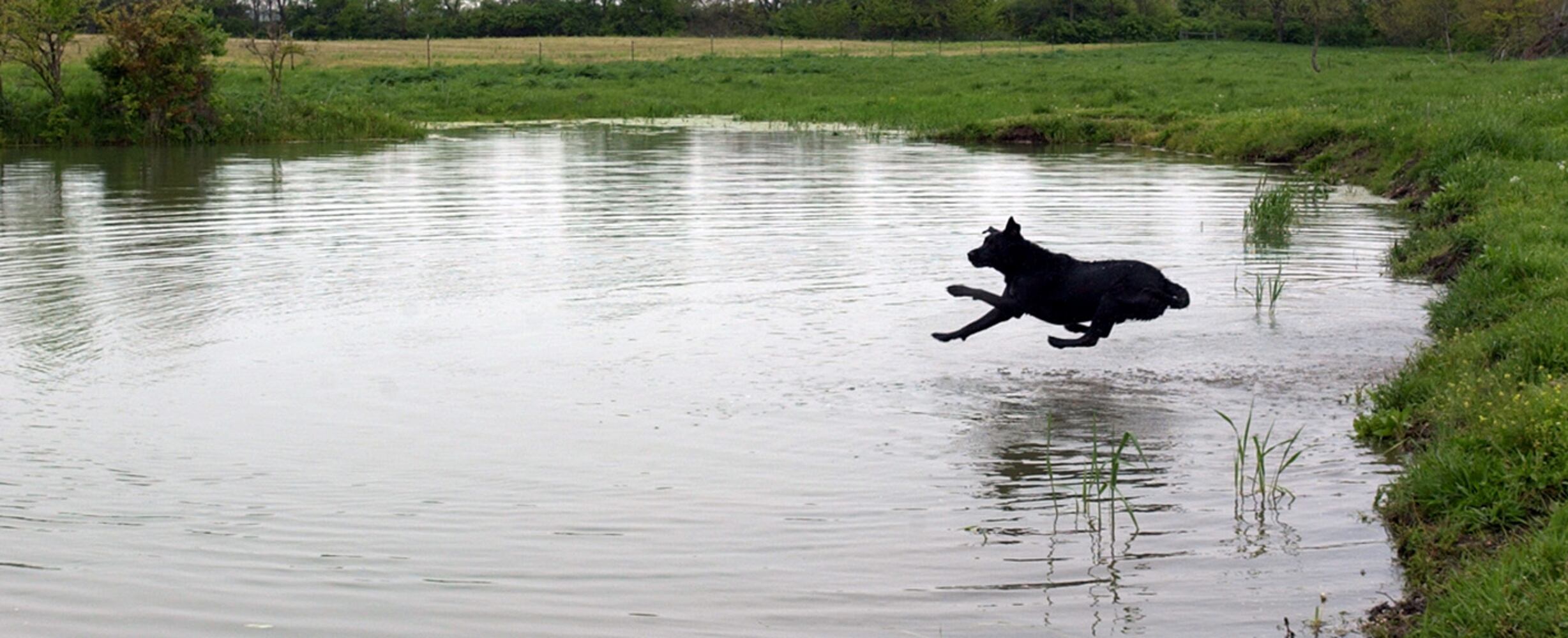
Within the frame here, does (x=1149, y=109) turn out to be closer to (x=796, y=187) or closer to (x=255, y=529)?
(x=796, y=187)

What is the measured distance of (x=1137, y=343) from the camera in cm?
1089

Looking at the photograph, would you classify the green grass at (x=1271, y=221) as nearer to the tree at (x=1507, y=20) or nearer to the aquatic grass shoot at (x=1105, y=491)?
the aquatic grass shoot at (x=1105, y=491)

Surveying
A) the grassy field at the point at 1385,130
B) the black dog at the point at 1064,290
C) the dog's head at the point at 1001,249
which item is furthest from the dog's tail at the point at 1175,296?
the grassy field at the point at 1385,130

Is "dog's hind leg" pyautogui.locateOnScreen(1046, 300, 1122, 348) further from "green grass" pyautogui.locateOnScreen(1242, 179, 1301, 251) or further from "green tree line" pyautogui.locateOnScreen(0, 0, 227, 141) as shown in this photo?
"green tree line" pyautogui.locateOnScreen(0, 0, 227, 141)

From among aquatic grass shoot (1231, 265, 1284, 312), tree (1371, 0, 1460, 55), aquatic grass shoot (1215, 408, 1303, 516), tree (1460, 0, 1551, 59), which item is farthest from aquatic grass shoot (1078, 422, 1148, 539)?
tree (1371, 0, 1460, 55)

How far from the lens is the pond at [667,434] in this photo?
6.06m

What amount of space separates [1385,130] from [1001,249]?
1519 cm

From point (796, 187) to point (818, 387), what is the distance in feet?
44.6

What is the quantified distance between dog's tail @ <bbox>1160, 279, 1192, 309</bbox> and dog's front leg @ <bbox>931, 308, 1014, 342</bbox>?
3.15 ft

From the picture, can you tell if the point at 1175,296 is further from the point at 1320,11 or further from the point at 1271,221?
the point at 1320,11

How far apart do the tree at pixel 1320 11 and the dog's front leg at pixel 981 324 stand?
46125 mm

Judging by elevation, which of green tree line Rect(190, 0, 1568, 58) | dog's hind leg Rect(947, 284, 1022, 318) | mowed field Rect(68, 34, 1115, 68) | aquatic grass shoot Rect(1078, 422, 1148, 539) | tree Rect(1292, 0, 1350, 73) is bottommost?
aquatic grass shoot Rect(1078, 422, 1148, 539)

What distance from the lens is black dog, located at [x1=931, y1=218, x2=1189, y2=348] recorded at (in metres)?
9.72

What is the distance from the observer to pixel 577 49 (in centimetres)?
7744
